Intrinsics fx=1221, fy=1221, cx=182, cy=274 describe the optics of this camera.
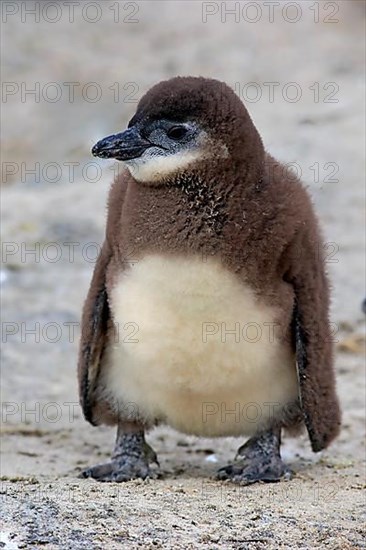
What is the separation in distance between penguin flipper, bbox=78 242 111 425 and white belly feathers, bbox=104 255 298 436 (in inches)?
3.0

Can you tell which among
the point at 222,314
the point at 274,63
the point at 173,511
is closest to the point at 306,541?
the point at 173,511

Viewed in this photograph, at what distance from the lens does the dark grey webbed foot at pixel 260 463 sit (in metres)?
4.91

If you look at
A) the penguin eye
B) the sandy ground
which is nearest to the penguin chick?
the penguin eye

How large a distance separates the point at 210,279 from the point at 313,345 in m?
0.60

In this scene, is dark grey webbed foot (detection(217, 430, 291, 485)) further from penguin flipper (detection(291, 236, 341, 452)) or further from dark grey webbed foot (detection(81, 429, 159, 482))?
dark grey webbed foot (detection(81, 429, 159, 482))

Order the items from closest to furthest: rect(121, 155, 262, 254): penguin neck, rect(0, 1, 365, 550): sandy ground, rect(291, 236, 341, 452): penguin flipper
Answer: rect(0, 1, 365, 550): sandy ground < rect(121, 155, 262, 254): penguin neck < rect(291, 236, 341, 452): penguin flipper

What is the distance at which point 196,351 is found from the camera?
449 centimetres

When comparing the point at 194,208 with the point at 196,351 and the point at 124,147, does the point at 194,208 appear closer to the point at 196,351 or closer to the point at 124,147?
the point at 124,147

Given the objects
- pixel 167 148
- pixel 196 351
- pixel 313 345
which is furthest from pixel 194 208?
pixel 313 345

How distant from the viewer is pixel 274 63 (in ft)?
41.4

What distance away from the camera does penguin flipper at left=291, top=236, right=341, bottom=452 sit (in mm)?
4656

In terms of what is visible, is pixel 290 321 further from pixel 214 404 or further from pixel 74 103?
pixel 74 103

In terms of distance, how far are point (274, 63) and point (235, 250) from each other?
8566 millimetres

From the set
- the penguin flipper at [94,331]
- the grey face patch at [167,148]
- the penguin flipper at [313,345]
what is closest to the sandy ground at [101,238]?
the penguin flipper at [313,345]
